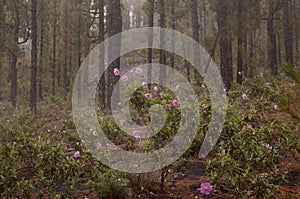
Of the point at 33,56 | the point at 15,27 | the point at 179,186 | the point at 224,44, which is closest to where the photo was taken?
the point at 179,186

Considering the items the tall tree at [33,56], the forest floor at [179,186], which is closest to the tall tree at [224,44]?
the forest floor at [179,186]

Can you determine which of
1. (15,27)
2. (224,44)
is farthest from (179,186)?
(15,27)

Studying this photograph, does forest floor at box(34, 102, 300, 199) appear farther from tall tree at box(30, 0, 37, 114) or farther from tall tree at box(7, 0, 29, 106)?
tall tree at box(7, 0, 29, 106)

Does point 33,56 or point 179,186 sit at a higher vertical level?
point 33,56

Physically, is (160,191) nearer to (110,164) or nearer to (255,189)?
(110,164)

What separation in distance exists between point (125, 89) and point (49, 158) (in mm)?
1097

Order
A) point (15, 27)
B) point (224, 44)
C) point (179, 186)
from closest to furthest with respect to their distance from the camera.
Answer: point (179, 186)
point (224, 44)
point (15, 27)

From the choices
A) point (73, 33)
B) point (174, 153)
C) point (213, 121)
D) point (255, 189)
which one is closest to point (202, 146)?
point (213, 121)

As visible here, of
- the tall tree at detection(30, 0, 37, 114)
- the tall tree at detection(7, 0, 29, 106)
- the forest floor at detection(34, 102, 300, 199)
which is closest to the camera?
the forest floor at detection(34, 102, 300, 199)

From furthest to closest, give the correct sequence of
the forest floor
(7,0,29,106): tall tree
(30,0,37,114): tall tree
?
1. (7,0,29,106): tall tree
2. (30,0,37,114): tall tree
3. the forest floor

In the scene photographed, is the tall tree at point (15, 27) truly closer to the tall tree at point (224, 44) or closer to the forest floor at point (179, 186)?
the tall tree at point (224, 44)

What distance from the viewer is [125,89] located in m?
3.42

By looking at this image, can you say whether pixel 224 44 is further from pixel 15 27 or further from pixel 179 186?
pixel 15 27

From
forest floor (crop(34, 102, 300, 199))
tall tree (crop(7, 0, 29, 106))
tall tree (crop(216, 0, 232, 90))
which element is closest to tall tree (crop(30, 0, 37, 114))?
Result: tall tree (crop(7, 0, 29, 106))
